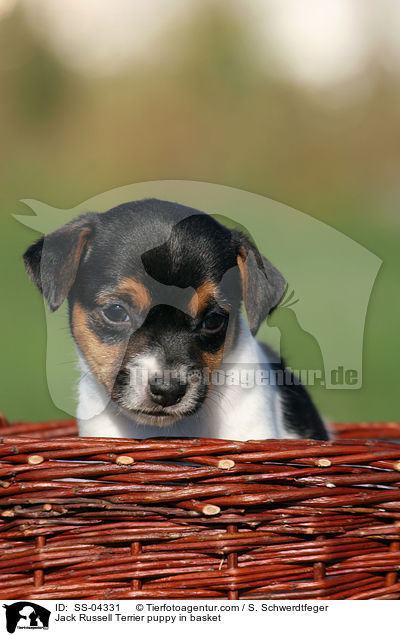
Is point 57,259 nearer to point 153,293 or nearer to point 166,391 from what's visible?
point 153,293

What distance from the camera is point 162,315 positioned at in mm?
2367

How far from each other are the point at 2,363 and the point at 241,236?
7.86ft

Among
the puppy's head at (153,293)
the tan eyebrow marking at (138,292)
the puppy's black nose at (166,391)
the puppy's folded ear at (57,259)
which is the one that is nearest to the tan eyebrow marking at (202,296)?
the puppy's head at (153,293)

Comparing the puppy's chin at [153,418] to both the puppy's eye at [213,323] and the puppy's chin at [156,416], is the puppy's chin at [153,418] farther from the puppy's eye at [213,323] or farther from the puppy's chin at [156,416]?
the puppy's eye at [213,323]

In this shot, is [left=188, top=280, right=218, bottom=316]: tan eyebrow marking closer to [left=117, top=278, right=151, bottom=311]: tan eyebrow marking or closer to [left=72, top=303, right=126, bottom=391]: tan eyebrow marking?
[left=117, top=278, right=151, bottom=311]: tan eyebrow marking

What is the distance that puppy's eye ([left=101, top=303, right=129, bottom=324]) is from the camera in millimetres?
2420

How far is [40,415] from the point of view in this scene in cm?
472

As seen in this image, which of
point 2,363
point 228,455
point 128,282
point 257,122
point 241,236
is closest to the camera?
point 228,455

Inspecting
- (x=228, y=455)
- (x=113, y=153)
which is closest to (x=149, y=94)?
(x=113, y=153)

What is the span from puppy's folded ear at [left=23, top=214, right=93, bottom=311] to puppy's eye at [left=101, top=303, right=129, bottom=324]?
→ 170 millimetres
